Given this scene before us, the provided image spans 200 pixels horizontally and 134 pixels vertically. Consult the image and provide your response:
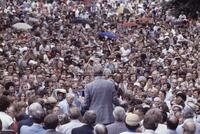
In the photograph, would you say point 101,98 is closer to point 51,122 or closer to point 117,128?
point 117,128

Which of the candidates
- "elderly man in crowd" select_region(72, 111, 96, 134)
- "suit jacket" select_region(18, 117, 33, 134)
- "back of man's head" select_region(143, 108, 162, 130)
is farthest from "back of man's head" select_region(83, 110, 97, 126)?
"back of man's head" select_region(143, 108, 162, 130)

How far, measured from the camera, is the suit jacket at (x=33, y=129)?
10008 mm

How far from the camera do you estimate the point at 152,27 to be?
112ft

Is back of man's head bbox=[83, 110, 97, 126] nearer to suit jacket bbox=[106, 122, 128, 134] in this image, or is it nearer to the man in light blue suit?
suit jacket bbox=[106, 122, 128, 134]

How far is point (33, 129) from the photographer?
1010 cm

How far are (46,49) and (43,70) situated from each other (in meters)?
5.74

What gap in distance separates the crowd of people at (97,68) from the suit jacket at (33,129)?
2 centimetres

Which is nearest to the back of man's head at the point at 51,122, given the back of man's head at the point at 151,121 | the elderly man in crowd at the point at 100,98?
the back of man's head at the point at 151,121

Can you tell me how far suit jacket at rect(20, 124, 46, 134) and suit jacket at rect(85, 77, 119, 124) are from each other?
2.03 metres

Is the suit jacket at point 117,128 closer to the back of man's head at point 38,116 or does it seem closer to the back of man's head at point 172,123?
the back of man's head at point 172,123

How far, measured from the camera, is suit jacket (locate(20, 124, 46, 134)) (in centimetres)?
1001

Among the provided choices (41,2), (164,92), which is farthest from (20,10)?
(164,92)

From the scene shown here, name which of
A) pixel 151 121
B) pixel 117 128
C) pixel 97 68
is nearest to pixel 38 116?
pixel 117 128

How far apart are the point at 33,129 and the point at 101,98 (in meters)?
2.19
